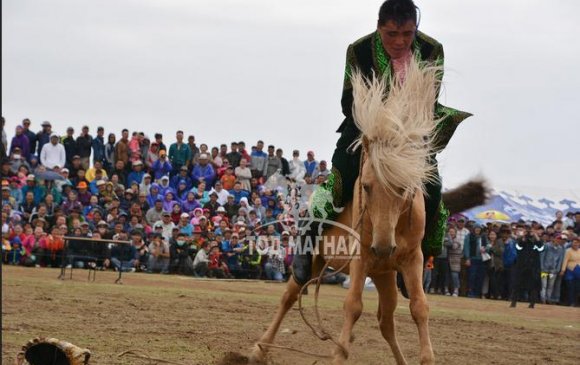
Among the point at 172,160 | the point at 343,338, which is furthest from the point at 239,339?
the point at 172,160

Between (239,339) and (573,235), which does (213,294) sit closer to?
(239,339)

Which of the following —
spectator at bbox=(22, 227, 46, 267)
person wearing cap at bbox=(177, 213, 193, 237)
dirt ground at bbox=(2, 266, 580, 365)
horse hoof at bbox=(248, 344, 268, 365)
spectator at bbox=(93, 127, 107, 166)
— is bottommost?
horse hoof at bbox=(248, 344, 268, 365)

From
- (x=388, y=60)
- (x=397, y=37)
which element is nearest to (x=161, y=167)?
(x=388, y=60)

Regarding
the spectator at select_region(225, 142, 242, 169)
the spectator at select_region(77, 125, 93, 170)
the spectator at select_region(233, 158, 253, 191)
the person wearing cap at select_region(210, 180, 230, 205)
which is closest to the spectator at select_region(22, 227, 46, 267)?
the spectator at select_region(77, 125, 93, 170)

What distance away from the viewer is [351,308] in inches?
274

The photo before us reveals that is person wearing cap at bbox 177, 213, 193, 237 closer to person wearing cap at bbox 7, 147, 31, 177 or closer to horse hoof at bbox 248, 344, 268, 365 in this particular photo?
person wearing cap at bbox 7, 147, 31, 177

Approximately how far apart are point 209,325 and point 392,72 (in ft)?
14.1

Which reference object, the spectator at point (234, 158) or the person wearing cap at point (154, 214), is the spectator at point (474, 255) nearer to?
the spectator at point (234, 158)

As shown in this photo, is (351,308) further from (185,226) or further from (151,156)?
(151,156)

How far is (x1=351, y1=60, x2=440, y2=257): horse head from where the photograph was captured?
21.9 ft

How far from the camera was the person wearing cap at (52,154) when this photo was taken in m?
21.0

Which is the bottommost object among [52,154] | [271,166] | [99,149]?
[52,154]

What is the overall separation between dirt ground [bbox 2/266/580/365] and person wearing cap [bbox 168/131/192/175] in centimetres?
458

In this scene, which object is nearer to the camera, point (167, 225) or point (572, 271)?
point (167, 225)
